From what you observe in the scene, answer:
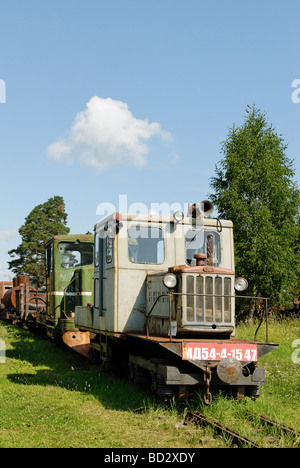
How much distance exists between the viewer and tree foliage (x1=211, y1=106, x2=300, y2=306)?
2408 centimetres

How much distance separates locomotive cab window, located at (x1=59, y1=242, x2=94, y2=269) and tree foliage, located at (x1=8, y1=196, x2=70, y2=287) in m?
31.6

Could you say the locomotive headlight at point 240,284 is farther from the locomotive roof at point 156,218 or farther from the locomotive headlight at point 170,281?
the locomotive roof at point 156,218

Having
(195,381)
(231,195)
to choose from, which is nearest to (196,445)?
(195,381)

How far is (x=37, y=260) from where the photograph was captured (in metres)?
46.9

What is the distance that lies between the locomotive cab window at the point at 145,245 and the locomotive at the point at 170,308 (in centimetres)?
2

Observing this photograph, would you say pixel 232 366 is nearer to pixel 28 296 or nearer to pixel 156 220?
pixel 156 220

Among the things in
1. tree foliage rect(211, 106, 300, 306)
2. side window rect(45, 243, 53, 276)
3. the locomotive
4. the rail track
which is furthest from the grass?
tree foliage rect(211, 106, 300, 306)

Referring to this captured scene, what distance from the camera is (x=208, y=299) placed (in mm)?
7391

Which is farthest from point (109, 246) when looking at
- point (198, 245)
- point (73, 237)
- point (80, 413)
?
point (73, 237)

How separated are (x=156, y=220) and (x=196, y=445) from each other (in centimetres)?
405

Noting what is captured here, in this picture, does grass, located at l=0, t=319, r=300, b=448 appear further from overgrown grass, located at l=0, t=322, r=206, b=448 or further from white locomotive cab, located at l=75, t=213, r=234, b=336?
white locomotive cab, located at l=75, t=213, r=234, b=336

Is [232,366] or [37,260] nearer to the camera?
[232,366]

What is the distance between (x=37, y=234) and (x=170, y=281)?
41.7m

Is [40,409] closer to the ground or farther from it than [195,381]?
closer to the ground
